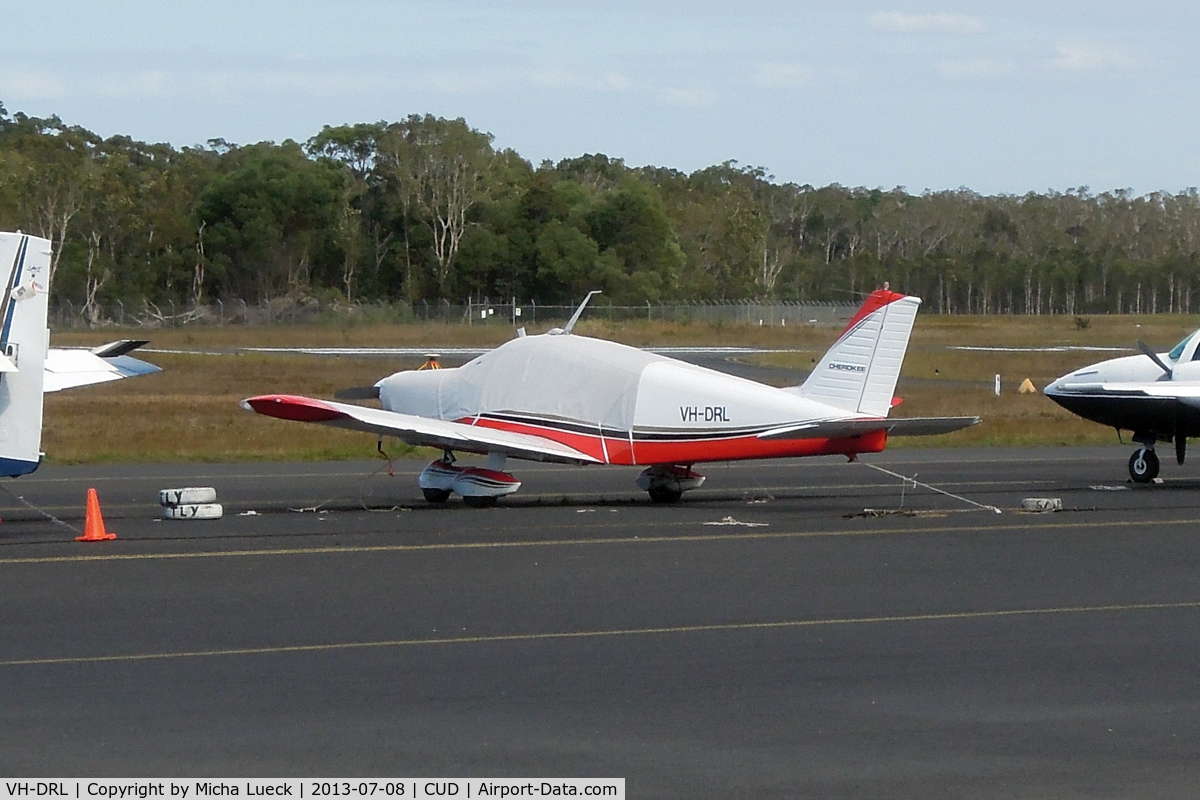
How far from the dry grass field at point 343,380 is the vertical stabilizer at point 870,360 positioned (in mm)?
11219

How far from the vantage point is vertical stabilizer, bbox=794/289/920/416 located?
17.0m

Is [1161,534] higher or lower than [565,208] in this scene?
lower

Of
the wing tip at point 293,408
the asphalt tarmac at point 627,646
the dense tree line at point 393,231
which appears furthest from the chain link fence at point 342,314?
the asphalt tarmac at point 627,646

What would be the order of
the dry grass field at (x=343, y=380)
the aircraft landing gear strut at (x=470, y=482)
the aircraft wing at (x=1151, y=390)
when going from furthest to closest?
the dry grass field at (x=343, y=380)
the aircraft wing at (x=1151, y=390)
the aircraft landing gear strut at (x=470, y=482)

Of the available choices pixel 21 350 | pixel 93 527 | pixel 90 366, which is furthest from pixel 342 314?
pixel 93 527

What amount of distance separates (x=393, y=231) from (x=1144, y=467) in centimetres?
8102

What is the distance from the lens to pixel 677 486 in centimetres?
1830

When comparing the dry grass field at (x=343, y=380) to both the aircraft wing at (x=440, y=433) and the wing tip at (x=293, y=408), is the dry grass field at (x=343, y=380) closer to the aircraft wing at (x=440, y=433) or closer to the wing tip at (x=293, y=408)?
the aircraft wing at (x=440, y=433)

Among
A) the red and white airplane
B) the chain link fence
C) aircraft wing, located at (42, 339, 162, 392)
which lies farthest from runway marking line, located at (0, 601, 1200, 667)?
the chain link fence

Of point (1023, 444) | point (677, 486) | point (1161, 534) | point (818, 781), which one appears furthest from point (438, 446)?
point (1023, 444)

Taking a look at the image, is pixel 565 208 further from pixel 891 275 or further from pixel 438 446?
pixel 438 446

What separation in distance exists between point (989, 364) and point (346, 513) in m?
43.5

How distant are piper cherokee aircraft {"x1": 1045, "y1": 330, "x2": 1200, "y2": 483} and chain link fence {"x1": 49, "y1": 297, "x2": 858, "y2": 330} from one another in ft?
179

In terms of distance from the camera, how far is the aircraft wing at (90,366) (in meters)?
17.8
